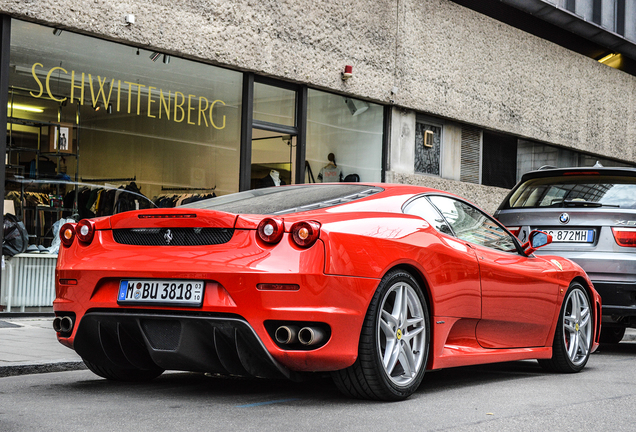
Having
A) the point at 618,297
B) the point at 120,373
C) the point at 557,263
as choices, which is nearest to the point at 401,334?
the point at 120,373

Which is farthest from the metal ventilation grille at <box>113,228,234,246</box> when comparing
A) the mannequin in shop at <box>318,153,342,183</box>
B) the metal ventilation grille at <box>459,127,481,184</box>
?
the metal ventilation grille at <box>459,127,481,184</box>

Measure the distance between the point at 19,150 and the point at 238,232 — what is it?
563 cm

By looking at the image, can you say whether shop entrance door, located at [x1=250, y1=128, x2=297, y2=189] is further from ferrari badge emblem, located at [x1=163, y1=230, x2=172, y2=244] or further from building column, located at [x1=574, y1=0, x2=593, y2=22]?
building column, located at [x1=574, y1=0, x2=593, y2=22]

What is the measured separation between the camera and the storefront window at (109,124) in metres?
9.20

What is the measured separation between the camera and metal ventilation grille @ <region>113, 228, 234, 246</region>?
435 cm

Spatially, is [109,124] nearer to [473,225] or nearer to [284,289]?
[473,225]

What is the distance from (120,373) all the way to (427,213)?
2.23 meters

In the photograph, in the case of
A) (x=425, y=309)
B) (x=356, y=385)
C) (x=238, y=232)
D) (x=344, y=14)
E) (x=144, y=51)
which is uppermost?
(x=344, y=14)

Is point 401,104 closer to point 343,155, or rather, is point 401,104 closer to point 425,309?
point 343,155

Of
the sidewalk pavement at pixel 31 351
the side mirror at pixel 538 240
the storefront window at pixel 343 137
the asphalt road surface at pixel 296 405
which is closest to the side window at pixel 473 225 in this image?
the side mirror at pixel 538 240

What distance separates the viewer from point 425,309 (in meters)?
4.84

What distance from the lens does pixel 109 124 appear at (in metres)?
10.1

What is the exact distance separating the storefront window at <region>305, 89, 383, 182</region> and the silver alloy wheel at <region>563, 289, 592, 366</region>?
6.36 metres

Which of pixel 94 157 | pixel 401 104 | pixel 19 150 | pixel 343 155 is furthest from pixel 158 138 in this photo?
pixel 401 104
